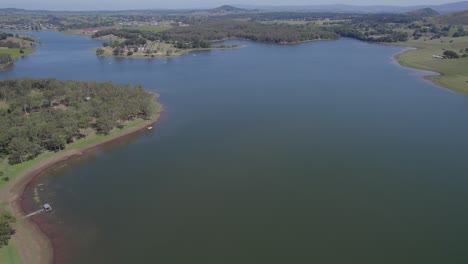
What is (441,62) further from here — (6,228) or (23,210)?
(6,228)

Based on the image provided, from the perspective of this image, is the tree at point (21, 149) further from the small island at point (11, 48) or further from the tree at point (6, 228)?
the small island at point (11, 48)

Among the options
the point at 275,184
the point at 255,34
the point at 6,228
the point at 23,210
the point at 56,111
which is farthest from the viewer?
the point at 255,34

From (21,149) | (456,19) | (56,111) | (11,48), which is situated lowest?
(21,149)

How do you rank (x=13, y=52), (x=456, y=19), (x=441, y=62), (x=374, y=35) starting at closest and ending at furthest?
1. (x=441, y=62)
2. (x=13, y=52)
3. (x=374, y=35)
4. (x=456, y=19)

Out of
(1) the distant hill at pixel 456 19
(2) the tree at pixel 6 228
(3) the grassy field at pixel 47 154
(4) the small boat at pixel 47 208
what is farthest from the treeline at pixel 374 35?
(2) the tree at pixel 6 228

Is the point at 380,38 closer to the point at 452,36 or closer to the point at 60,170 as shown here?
the point at 452,36

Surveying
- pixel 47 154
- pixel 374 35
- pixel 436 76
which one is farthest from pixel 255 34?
pixel 47 154
